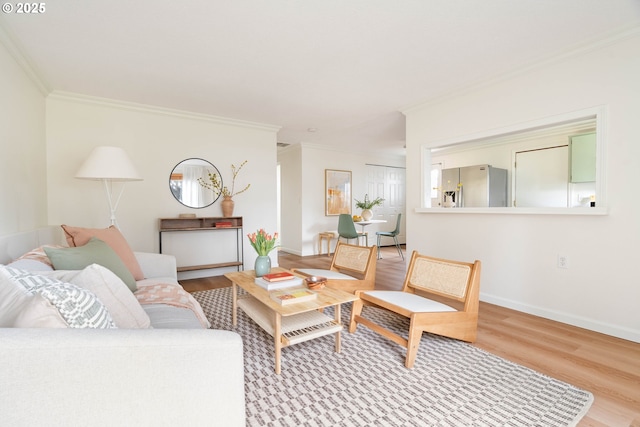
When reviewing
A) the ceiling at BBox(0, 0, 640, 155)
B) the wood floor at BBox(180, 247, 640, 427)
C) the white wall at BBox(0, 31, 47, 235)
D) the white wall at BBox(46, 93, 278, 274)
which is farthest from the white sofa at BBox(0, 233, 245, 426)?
the white wall at BBox(46, 93, 278, 274)

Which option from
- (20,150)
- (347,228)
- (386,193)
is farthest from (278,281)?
(386,193)

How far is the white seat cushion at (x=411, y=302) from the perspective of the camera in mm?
1896

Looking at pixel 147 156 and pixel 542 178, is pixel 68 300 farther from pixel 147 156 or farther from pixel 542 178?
pixel 542 178

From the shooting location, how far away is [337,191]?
6332mm

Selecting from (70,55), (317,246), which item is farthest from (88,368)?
(317,246)

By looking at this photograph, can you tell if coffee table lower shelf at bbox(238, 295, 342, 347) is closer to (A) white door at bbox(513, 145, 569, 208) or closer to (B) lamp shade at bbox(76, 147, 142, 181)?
(B) lamp shade at bbox(76, 147, 142, 181)

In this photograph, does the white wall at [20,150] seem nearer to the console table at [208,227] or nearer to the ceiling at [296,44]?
the ceiling at [296,44]

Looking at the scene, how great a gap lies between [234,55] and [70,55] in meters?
1.37

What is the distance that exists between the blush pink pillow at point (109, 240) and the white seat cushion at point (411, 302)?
69.0 inches

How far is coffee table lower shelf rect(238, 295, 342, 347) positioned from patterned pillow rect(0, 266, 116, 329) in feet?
3.34

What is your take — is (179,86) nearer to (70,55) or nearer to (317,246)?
(70,55)

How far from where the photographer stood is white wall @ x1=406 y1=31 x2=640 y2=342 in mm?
2174

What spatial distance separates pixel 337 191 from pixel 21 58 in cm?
491

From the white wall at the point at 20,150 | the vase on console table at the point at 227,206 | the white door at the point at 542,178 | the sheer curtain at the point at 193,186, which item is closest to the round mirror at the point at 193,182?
the sheer curtain at the point at 193,186
